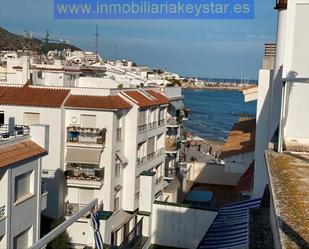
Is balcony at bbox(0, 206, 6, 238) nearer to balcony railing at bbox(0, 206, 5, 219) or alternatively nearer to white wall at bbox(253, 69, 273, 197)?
balcony railing at bbox(0, 206, 5, 219)

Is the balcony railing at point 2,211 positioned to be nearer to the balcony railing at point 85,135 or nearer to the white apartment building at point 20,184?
the white apartment building at point 20,184

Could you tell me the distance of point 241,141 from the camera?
24141 millimetres

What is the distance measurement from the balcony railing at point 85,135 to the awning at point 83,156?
0.46m

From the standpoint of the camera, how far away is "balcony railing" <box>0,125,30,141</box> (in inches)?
562

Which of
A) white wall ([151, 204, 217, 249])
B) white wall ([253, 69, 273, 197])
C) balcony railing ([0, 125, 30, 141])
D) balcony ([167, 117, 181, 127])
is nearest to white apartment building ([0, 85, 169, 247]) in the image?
white wall ([151, 204, 217, 249])

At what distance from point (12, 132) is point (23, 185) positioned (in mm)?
1640

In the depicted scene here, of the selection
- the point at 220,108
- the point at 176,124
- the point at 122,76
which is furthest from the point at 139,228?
the point at 220,108

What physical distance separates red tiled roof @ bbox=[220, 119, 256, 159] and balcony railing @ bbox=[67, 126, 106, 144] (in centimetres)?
606

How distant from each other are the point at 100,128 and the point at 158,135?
331 inches

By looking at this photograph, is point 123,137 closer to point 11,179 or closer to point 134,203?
point 134,203

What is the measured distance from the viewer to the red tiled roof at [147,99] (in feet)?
91.4

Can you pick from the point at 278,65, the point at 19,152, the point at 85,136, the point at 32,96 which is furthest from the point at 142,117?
the point at 278,65

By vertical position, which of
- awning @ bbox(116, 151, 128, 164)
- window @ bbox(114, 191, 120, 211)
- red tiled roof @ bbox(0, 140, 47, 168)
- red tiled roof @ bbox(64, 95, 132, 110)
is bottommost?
window @ bbox(114, 191, 120, 211)

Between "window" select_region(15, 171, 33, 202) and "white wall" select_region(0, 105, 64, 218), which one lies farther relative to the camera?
"white wall" select_region(0, 105, 64, 218)
